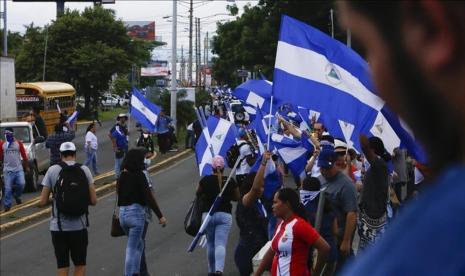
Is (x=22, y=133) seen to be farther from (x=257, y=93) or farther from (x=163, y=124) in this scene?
(x=163, y=124)

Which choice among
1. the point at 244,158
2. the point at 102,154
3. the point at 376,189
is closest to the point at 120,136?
the point at 102,154

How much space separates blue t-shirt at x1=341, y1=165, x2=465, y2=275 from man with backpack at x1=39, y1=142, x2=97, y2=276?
25.4 ft

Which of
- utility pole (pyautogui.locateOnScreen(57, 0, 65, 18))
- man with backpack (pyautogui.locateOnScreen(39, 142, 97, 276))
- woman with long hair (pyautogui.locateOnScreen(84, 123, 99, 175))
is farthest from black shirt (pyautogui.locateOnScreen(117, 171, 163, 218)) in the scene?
woman with long hair (pyautogui.locateOnScreen(84, 123, 99, 175))

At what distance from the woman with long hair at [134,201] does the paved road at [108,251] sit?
102cm

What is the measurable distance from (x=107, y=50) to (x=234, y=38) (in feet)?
34.4

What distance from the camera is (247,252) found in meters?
8.70

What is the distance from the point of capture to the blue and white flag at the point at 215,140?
38.0ft

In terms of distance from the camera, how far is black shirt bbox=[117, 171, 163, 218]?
9305mm

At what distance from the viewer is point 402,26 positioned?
1.03 meters

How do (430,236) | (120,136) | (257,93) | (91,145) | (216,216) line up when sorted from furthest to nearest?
(91,145), (120,136), (257,93), (216,216), (430,236)

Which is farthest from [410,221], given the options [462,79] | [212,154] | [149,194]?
[212,154]

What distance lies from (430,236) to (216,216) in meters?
8.63

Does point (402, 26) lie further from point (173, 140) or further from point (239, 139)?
point (173, 140)

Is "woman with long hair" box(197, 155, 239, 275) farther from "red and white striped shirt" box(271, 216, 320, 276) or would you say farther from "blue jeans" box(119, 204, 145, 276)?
"red and white striped shirt" box(271, 216, 320, 276)
